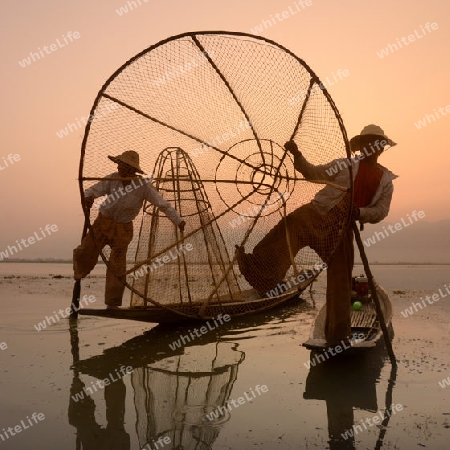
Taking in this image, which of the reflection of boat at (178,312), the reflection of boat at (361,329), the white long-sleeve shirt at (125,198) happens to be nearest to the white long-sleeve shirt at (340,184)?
the reflection of boat at (361,329)

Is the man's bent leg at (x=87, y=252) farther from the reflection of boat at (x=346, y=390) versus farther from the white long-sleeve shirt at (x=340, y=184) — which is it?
the reflection of boat at (x=346, y=390)

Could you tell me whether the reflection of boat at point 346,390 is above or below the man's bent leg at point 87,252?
below

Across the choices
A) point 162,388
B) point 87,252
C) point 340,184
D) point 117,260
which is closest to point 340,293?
point 340,184

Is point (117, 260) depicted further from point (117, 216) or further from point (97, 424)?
point (97, 424)

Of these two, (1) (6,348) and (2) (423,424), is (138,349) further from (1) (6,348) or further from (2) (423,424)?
(2) (423,424)

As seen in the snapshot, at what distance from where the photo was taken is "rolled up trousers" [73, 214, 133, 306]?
20.2 feet

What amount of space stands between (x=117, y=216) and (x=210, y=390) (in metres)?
2.93

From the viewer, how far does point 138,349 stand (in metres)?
5.49

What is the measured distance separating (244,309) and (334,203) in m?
2.41

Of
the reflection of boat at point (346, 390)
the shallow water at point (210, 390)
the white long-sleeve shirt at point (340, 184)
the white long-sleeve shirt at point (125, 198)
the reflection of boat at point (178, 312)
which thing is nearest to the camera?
the shallow water at point (210, 390)

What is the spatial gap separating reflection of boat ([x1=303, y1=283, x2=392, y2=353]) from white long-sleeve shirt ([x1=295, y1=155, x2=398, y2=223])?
1.22 m

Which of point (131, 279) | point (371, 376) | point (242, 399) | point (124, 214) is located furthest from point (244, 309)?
point (242, 399)

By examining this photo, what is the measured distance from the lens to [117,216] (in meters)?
6.22

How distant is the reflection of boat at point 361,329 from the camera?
14.8 ft
